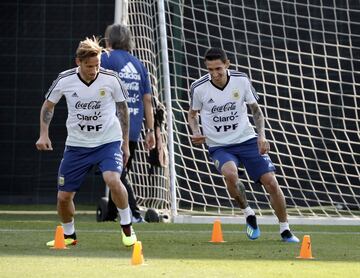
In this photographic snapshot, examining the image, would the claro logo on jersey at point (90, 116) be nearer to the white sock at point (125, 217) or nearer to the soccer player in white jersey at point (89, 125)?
the soccer player in white jersey at point (89, 125)

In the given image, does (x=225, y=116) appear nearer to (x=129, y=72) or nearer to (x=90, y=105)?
(x=90, y=105)

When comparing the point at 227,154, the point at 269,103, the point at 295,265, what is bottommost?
the point at 295,265

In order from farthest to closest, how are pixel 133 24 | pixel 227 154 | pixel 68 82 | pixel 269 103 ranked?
pixel 269 103
pixel 133 24
pixel 227 154
pixel 68 82

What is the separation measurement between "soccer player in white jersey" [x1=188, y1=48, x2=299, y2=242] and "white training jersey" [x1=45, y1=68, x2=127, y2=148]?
111 centimetres

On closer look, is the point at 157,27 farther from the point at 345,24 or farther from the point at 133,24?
the point at 345,24

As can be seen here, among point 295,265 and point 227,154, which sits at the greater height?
point 227,154

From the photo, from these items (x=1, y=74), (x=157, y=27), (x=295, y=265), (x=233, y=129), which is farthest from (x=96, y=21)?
(x=295, y=265)

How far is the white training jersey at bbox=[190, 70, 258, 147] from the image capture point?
387 inches

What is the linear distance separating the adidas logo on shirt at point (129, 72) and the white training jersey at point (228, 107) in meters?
1.47

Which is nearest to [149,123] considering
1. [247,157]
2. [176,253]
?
[247,157]

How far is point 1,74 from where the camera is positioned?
16062 millimetres

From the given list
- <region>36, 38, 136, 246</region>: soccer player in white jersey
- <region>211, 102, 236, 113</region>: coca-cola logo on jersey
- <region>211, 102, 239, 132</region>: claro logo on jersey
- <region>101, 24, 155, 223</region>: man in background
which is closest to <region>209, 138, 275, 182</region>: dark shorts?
<region>211, 102, 239, 132</region>: claro logo on jersey

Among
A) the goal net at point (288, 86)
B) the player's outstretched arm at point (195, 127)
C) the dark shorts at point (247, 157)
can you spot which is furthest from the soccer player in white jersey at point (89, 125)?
the goal net at point (288, 86)

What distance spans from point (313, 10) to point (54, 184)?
433 cm
